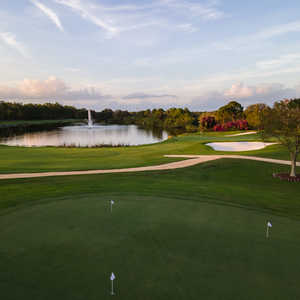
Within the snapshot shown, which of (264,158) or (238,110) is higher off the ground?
(238,110)

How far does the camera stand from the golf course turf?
13.0 ft

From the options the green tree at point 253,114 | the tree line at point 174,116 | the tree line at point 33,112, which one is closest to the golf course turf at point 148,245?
the tree line at point 174,116

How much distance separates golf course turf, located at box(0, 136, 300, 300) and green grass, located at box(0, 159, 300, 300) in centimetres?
2

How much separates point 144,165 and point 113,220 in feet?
37.7

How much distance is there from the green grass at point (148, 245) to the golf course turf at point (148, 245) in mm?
19

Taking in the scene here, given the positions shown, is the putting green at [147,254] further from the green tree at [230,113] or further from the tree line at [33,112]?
the tree line at [33,112]

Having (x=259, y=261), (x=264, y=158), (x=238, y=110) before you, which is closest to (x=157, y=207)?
(x=259, y=261)

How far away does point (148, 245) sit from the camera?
5.29 meters

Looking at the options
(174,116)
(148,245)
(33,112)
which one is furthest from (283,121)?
(33,112)

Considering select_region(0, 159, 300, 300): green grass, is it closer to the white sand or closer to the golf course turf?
the golf course turf

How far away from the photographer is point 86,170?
16.3m

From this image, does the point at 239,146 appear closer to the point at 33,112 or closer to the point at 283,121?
the point at 283,121

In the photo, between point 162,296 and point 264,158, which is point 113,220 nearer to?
point 162,296

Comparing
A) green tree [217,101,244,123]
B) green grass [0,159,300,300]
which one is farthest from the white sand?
green tree [217,101,244,123]
